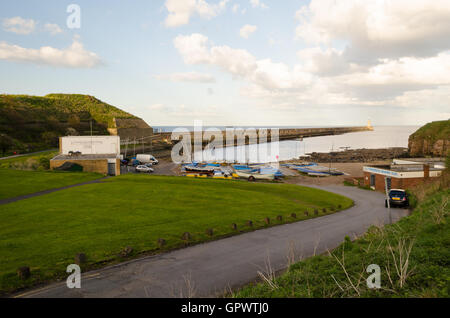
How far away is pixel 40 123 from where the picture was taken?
A: 94312mm

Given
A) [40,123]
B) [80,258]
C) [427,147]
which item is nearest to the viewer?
[80,258]

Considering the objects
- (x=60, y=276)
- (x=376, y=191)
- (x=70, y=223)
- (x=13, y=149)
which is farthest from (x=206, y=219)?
(x=13, y=149)

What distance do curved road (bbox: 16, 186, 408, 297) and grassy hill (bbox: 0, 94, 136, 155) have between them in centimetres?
6904

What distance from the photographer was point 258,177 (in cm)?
5581

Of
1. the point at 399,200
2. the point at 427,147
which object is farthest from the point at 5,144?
the point at 427,147

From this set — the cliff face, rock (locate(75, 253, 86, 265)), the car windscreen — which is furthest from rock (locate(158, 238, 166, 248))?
the cliff face

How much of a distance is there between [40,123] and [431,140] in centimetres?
13821

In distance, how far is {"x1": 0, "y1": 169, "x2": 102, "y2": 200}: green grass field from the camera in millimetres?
29906

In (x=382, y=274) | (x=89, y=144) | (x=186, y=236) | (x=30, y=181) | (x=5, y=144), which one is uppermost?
(x=5, y=144)

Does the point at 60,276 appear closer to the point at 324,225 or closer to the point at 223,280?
the point at 223,280

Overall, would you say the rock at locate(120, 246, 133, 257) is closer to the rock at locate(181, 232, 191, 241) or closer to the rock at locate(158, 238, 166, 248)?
the rock at locate(158, 238, 166, 248)

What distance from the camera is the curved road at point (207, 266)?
11.1m

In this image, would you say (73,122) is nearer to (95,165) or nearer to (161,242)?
(95,165)

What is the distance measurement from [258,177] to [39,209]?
39726 mm
